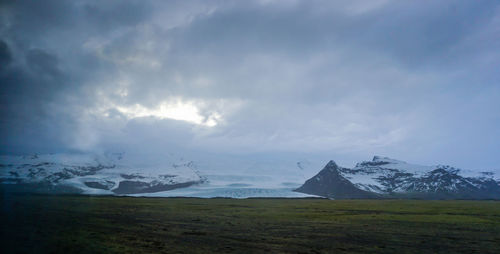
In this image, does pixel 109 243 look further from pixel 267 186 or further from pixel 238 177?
pixel 238 177

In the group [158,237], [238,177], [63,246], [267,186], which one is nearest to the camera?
[63,246]

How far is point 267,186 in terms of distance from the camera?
→ 593 ft

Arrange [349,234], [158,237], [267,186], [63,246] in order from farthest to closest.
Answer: [267,186] < [349,234] < [158,237] < [63,246]

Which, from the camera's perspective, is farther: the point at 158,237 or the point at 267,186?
the point at 267,186

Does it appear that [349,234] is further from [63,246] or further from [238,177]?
[238,177]

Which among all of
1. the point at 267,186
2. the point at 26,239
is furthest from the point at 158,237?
the point at 267,186

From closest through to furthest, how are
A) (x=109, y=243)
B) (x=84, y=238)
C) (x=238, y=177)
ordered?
(x=109, y=243)
(x=84, y=238)
(x=238, y=177)

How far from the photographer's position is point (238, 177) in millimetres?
194375

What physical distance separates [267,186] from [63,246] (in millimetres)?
165650

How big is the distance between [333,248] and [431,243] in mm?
7577

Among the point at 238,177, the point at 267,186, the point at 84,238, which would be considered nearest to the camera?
the point at 84,238

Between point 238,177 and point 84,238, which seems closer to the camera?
point 84,238

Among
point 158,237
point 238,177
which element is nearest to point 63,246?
point 158,237

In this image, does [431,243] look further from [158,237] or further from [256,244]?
[158,237]
